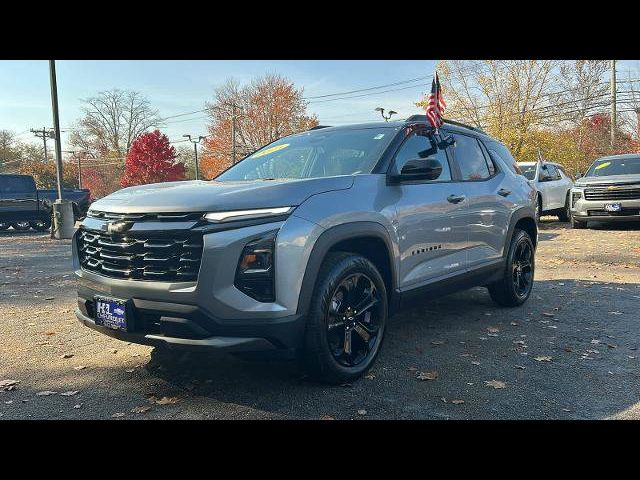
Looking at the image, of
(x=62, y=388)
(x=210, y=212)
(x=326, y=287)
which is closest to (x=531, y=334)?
(x=326, y=287)

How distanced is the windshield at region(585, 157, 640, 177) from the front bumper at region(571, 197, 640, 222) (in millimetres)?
1236

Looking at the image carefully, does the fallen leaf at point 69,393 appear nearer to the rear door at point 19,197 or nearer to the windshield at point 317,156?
the windshield at point 317,156

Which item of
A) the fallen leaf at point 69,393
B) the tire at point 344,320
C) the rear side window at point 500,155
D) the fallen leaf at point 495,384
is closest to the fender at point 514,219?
the rear side window at point 500,155

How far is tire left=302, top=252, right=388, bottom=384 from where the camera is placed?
11.1 ft

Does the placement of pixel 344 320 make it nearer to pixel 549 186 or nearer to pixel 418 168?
pixel 418 168

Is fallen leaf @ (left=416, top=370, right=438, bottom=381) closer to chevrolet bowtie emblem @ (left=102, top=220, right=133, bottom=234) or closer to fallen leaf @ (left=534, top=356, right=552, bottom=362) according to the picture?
fallen leaf @ (left=534, top=356, right=552, bottom=362)

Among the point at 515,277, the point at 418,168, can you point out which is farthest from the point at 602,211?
the point at 418,168

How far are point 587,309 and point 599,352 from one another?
5.26 ft

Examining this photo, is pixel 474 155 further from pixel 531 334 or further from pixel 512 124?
pixel 512 124

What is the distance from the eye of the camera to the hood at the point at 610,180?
12.8 metres

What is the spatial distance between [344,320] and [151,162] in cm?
5025

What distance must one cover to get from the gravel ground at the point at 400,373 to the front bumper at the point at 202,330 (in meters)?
0.44

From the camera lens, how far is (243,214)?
3.16 metres

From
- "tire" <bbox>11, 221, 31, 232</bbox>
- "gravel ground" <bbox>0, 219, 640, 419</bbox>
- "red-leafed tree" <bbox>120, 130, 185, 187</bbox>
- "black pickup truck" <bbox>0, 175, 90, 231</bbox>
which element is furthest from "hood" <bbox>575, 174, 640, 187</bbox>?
"red-leafed tree" <bbox>120, 130, 185, 187</bbox>
